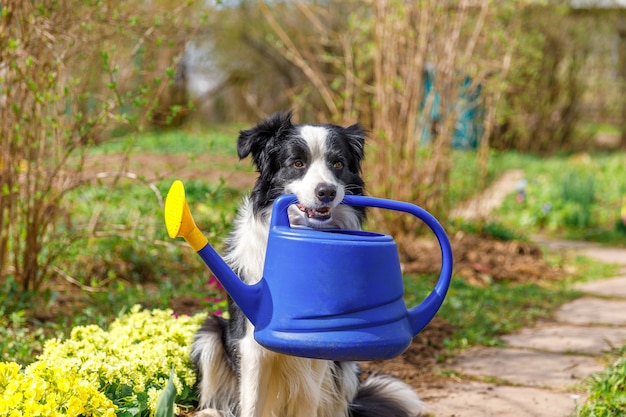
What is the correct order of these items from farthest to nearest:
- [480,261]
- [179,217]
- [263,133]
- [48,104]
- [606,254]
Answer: [606,254] → [480,261] → [48,104] → [263,133] → [179,217]

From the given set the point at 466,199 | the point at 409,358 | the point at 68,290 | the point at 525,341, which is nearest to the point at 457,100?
the point at 466,199

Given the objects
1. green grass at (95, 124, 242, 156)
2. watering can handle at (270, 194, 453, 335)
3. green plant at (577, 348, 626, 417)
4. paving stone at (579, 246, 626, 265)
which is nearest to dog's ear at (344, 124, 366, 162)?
watering can handle at (270, 194, 453, 335)

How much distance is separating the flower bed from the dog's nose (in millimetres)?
759

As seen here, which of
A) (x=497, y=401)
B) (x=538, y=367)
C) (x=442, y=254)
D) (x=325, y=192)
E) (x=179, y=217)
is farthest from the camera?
(x=538, y=367)

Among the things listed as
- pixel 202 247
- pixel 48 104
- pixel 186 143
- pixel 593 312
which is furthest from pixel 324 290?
Answer: pixel 186 143

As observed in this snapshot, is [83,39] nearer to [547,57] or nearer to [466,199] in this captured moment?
[466,199]

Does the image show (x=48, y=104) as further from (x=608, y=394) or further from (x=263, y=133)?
(x=608, y=394)

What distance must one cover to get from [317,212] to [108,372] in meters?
0.97

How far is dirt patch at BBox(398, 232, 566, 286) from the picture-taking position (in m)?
6.33

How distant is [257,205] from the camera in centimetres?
288

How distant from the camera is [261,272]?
277 centimetres

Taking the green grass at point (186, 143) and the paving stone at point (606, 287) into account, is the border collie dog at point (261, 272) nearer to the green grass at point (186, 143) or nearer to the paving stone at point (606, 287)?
the paving stone at point (606, 287)

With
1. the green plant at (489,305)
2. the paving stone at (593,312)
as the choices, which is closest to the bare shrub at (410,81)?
the green plant at (489,305)

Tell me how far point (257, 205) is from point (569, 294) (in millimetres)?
3859
